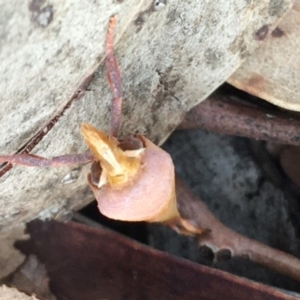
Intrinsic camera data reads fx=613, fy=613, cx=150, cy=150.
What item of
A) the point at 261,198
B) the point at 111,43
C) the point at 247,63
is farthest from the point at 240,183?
the point at 111,43

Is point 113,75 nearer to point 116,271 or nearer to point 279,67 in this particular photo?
point 279,67

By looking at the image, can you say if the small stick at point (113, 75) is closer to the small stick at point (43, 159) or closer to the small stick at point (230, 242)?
the small stick at point (43, 159)

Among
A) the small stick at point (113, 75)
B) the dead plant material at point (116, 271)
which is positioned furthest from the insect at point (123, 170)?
the dead plant material at point (116, 271)

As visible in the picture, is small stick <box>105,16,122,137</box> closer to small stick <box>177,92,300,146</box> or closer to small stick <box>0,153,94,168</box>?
small stick <box>0,153,94,168</box>

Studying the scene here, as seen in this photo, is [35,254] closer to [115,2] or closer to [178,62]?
[178,62]

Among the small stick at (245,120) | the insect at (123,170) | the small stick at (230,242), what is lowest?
the small stick at (230,242)

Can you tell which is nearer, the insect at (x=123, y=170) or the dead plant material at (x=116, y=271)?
the insect at (x=123, y=170)
